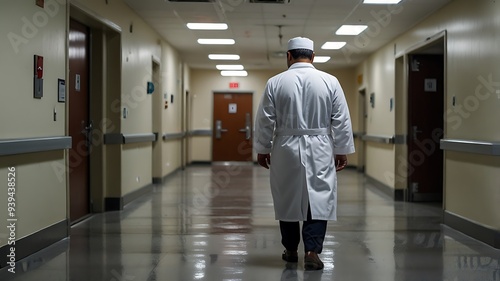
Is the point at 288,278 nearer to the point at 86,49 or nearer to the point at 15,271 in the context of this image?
the point at 15,271

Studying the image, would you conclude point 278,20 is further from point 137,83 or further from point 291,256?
point 291,256

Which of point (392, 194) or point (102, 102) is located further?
point (392, 194)

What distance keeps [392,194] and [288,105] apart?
17.2ft

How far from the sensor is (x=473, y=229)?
5.40 meters

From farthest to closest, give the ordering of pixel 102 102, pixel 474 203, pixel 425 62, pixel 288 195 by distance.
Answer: pixel 425 62
pixel 102 102
pixel 474 203
pixel 288 195

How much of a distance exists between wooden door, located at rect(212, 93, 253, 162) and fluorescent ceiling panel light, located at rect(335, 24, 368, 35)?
697 centimetres

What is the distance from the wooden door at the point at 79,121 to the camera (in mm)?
5965

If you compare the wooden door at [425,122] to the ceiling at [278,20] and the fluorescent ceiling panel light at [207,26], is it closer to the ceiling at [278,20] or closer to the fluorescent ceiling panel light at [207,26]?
the ceiling at [278,20]

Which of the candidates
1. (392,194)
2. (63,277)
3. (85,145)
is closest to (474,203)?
(392,194)

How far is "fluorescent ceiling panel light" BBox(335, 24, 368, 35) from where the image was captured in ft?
28.5

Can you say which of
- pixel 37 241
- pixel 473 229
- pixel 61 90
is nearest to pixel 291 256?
pixel 37 241

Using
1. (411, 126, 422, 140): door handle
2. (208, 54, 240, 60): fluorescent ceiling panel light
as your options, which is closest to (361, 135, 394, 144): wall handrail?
(411, 126, 422, 140): door handle

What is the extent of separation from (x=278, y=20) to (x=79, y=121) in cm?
359

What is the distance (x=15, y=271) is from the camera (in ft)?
12.6
